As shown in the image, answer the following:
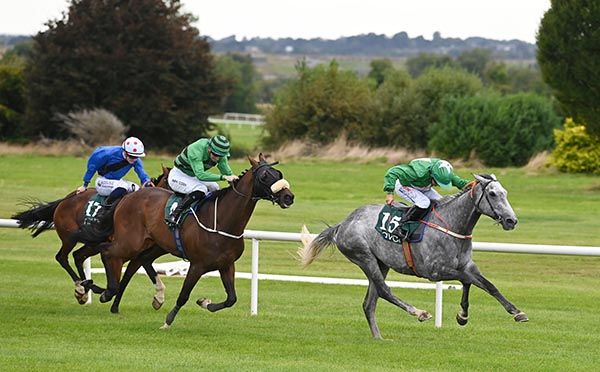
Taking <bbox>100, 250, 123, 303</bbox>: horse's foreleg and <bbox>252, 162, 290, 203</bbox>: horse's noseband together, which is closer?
<bbox>252, 162, 290, 203</bbox>: horse's noseband

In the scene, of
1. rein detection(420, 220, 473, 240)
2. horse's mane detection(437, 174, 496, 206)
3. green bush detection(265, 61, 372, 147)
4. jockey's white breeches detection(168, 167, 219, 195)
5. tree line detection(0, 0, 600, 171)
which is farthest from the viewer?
green bush detection(265, 61, 372, 147)

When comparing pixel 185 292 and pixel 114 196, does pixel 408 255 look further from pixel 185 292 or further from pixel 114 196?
pixel 114 196

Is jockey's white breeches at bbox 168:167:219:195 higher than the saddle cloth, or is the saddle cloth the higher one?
jockey's white breeches at bbox 168:167:219:195

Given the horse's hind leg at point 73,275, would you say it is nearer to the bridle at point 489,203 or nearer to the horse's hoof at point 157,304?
the horse's hoof at point 157,304

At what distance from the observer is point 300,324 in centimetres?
1138

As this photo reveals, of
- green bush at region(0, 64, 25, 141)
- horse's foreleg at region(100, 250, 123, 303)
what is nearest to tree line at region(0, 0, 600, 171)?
→ green bush at region(0, 64, 25, 141)

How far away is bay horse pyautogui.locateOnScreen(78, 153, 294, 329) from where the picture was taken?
1074 centimetres

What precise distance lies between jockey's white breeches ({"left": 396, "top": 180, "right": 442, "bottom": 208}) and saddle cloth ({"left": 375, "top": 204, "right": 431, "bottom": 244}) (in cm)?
10

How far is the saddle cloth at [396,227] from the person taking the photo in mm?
10570

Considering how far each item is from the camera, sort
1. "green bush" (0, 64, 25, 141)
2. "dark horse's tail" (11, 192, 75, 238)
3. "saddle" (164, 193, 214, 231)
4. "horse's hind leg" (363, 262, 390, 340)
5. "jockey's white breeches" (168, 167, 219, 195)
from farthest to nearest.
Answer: "green bush" (0, 64, 25, 141)
"dark horse's tail" (11, 192, 75, 238)
"jockey's white breeches" (168, 167, 219, 195)
"saddle" (164, 193, 214, 231)
"horse's hind leg" (363, 262, 390, 340)

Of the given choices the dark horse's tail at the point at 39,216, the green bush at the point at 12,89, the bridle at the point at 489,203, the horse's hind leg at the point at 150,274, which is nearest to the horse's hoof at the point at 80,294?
the horse's hind leg at the point at 150,274

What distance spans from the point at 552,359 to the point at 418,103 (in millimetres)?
35537

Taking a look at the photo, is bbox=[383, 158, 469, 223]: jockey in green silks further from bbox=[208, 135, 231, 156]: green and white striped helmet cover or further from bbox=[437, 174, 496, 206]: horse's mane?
bbox=[208, 135, 231, 156]: green and white striped helmet cover

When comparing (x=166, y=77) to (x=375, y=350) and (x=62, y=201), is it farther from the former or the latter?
(x=375, y=350)
